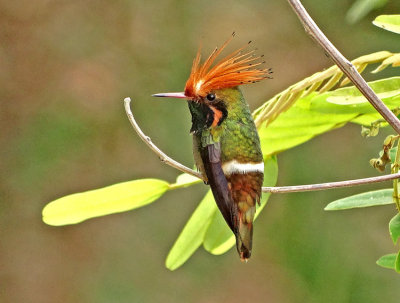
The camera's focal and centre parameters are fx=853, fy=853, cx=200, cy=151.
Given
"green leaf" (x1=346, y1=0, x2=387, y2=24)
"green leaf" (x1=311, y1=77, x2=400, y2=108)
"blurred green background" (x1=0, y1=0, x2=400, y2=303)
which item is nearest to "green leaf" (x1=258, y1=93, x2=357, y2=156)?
"green leaf" (x1=311, y1=77, x2=400, y2=108)

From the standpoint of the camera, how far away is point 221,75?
0.67 meters

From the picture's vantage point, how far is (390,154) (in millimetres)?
688

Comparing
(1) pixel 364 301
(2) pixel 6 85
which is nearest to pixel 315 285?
(1) pixel 364 301

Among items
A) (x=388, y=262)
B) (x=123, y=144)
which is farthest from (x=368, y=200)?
(x=123, y=144)

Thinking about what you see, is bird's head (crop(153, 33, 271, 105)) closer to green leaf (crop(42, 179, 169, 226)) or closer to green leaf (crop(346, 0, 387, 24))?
green leaf (crop(42, 179, 169, 226))

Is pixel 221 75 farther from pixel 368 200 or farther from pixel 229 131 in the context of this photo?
pixel 368 200

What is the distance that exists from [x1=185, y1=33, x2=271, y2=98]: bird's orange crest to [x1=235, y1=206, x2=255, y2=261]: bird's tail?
0.10 meters

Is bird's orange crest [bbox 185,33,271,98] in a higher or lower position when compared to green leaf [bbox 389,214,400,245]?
higher

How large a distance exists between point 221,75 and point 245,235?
126 millimetres

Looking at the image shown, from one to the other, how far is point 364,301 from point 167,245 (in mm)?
1117

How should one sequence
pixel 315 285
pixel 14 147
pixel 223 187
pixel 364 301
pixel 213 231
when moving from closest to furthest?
pixel 223 187 < pixel 213 231 < pixel 364 301 < pixel 315 285 < pixel 14 147

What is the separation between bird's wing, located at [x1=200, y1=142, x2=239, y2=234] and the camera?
63cm

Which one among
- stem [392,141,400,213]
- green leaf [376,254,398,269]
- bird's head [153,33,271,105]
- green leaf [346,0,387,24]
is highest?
green leaf [346,0,387,24]

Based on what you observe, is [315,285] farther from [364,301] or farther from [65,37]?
[65,37]
